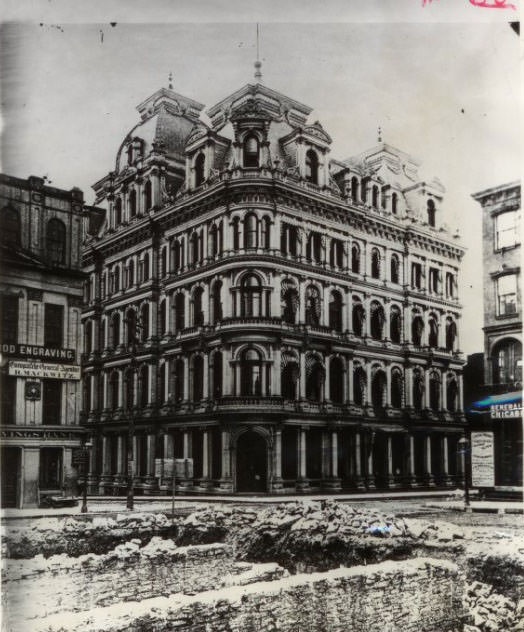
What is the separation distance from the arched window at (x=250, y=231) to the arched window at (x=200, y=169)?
77 cm

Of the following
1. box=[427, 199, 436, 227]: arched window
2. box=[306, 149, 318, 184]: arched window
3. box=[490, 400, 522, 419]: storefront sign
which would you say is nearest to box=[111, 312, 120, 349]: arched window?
box=[306, 149, 318, 184]: arched window

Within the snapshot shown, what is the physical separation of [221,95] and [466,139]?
336cm

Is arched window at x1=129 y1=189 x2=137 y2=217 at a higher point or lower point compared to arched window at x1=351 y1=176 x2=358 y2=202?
lower

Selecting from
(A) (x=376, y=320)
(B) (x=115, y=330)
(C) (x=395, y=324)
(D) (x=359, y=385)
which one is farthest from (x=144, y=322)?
(C) (x=395, y=324)

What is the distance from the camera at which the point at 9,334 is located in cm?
882

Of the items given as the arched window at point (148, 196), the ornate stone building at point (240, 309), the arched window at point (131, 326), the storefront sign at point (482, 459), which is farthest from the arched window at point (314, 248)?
the storefront sign at point (482, 459)

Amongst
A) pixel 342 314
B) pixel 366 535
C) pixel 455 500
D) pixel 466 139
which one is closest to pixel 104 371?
pixel 342 314

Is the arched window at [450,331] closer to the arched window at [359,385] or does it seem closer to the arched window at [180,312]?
the arched window at [359,385]

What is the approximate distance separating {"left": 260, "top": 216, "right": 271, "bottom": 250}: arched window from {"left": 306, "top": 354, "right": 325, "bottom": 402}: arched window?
1517 mm

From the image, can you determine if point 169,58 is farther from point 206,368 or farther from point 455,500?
point 455,500

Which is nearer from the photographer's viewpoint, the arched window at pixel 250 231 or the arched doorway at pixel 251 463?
the arched doorway at pixel 251 463

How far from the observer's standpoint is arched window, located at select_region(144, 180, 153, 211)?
9.86m

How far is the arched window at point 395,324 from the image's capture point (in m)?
10.6

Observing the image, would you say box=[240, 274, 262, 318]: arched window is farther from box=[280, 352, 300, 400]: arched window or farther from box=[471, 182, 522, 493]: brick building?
box=[471, 182, 522, 493]: brick building
